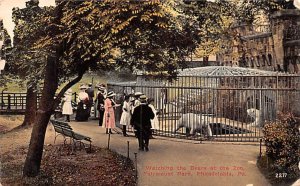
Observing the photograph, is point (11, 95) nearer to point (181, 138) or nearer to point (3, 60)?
point (3, 60)

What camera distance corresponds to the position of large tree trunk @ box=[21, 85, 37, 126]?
10.1ft

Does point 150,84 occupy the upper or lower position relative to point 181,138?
upper

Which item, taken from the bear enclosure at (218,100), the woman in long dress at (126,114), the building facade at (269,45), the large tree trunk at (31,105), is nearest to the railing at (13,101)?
the large tree trunk at (31,105)

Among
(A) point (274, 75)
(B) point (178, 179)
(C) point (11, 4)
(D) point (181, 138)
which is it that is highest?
(C) point (11, 4)

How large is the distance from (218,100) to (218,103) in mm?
43

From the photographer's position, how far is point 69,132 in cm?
312

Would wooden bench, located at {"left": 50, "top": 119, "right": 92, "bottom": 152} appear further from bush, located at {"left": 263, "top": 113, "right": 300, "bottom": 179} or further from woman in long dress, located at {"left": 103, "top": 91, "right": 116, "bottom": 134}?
bush, located at {"left": 263, "top": 113, "right": 300, "bottom": 179}

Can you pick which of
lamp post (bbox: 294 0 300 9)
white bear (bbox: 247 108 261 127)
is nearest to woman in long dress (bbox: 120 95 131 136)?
white bear (bbox: 247 108 261 127)

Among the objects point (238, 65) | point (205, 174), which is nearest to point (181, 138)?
point (205, 174)

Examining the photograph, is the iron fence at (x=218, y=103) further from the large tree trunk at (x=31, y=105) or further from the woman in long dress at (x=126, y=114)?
the large tree trunk at (x=31, y=105)

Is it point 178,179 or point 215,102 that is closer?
point 178,179

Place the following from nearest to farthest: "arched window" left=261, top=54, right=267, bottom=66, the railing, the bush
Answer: the bush < the railing < "arched window" left=261, top=54, right=267, bottom=66

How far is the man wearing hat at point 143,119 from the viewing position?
3.11m

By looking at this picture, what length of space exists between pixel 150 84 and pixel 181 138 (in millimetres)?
520
